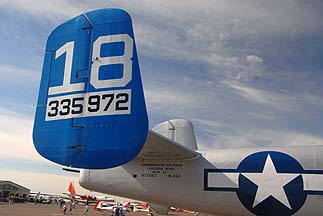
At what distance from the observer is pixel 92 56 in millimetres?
4992

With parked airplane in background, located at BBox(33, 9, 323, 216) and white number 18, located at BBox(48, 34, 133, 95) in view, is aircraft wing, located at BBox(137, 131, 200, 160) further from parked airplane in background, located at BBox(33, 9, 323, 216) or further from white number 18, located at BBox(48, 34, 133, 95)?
white number 18, located at BBox(48, 34, 133, 95)

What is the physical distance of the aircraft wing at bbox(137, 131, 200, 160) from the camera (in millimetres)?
5672

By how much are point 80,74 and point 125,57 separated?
767 millimetres

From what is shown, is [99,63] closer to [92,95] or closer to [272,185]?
[92,95]

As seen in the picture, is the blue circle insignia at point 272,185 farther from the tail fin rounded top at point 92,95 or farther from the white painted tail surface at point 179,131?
the tail fin rounded top at point 92,95

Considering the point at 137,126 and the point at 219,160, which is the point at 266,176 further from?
the point at 137,126

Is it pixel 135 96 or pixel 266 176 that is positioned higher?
pixel 135 96

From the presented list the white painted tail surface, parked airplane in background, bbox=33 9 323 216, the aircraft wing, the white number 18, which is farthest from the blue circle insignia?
the white number 18

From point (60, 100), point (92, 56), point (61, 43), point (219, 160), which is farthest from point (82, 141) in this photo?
point (219, 160)

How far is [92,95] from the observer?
15.7 ft

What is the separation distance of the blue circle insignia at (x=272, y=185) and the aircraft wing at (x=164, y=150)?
3.61 feet

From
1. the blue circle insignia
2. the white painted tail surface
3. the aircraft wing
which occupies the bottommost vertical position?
the blue circle insignia

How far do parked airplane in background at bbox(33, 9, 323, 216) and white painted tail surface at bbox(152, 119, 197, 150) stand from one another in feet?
3.61

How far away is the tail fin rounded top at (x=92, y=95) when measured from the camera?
441cm
